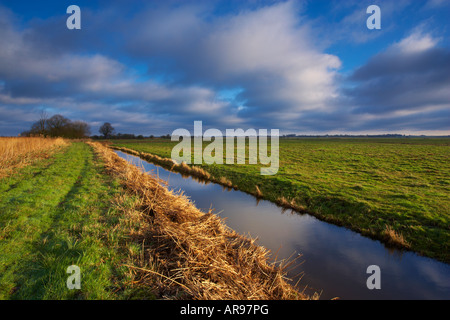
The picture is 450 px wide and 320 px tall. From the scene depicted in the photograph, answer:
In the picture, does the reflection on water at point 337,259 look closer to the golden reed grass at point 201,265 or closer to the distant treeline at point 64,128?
the golden reed grass at point 201,265

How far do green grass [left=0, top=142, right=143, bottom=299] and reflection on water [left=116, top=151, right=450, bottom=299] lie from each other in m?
5.08

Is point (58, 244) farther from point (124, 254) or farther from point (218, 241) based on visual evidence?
point (218, 241)

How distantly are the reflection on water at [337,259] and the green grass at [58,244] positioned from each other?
5.08 m

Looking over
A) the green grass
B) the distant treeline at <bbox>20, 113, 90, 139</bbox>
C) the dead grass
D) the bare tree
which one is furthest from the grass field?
the bare tree

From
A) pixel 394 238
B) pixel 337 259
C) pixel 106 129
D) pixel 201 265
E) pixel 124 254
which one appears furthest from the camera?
pixel 106 129

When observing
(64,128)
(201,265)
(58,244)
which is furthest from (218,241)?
(64,128)

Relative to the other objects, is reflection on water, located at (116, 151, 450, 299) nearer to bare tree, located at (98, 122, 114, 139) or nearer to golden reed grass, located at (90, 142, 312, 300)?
golden reed grass, located at (90, 142, 312, 300)

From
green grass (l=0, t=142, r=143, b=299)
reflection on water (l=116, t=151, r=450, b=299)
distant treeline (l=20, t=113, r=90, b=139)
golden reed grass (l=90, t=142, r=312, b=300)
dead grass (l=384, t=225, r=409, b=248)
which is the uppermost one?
distant treeline (l=20, t=113, r=90, b=139)

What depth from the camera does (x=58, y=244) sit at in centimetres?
505

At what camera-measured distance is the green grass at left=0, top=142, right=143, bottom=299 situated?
3.76 meters

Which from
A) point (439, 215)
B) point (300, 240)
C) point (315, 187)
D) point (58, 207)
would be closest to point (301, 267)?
point (300, 240)

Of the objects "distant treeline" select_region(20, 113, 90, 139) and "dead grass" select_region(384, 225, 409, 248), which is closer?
"dead grass" select_region(384, 225, 409, 248)

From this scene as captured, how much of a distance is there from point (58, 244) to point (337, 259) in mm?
8501
